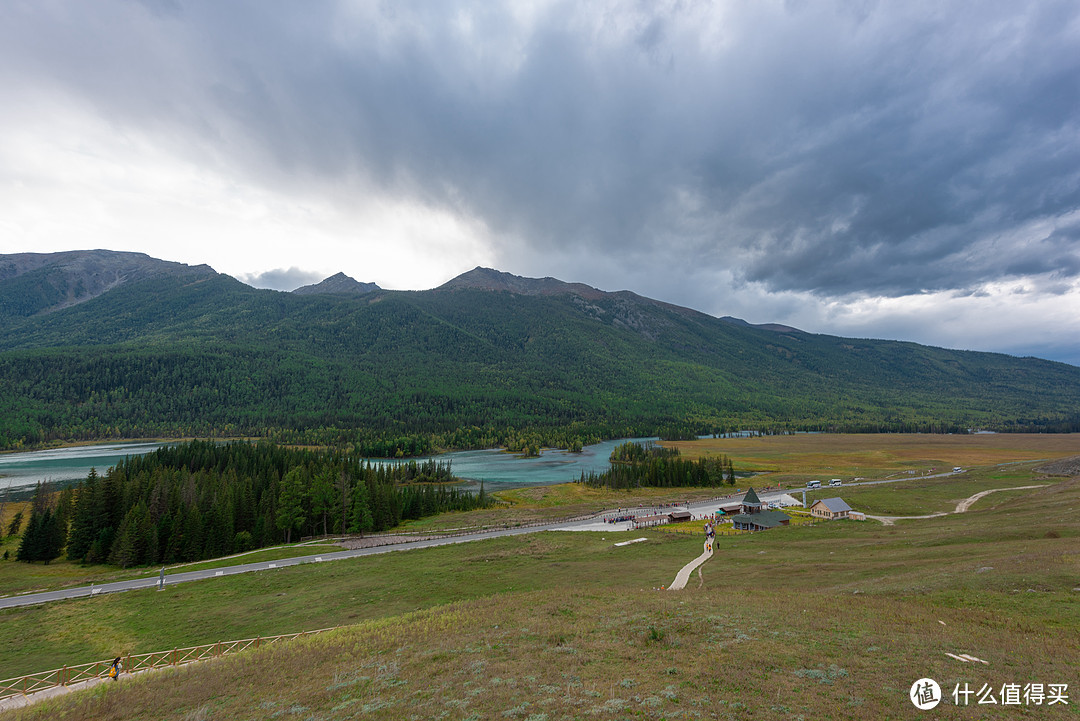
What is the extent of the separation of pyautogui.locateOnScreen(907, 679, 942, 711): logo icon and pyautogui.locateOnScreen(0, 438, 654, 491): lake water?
119 m

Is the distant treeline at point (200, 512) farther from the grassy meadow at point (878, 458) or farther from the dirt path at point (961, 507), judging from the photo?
the grassy meadow at point (878, 458)

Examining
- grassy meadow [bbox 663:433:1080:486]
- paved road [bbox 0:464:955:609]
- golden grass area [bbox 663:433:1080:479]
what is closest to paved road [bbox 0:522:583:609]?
paved road [bbox 0:464:955:609]

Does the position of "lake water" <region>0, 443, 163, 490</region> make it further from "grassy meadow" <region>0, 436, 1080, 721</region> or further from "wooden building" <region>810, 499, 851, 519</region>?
"wooden building" <region>810, 499, 851, 519</region>

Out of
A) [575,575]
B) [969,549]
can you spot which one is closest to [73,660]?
[575,575]

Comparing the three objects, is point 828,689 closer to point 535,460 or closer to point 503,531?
point 503,531

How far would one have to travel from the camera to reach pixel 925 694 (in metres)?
14.0

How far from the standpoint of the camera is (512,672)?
60.8 feet

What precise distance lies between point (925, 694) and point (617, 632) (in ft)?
41.2

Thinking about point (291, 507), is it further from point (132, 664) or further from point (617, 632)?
point (617, 632)

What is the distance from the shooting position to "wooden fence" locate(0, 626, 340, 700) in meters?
25.4

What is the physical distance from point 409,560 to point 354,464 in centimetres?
5362

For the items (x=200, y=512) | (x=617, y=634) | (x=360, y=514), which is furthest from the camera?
(x=360, y=514)

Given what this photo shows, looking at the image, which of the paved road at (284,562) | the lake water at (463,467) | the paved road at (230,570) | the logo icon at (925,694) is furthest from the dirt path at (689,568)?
the lake water at (463,467)

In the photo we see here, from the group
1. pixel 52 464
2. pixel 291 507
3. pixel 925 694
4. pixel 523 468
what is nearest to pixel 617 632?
pixel 925 694
